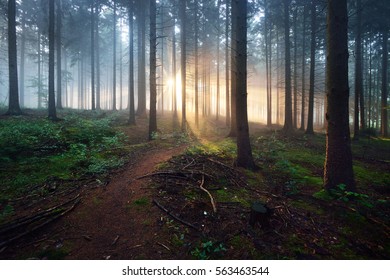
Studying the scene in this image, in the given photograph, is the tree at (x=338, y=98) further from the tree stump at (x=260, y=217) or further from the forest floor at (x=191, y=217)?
the tree stump at (x=260, y=217)

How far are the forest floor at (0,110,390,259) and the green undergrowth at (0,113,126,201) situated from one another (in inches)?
14.4

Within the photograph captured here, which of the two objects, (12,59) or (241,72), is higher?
(12,59)

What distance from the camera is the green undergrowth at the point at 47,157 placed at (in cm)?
632

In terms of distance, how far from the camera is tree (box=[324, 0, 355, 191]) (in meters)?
5.53

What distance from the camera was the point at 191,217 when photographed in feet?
Answer: 14.9

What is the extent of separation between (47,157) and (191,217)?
6.55m

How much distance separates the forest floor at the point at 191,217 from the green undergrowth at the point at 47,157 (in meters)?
0.37

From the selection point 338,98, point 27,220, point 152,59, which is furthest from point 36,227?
point 152,59

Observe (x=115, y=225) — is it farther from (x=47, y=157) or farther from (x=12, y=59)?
(x=12, y=59)

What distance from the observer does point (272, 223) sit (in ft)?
14.6

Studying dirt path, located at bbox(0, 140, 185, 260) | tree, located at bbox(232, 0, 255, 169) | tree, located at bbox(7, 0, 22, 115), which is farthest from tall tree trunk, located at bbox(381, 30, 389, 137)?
tree, located at bbox(7, 0, 22, 115)

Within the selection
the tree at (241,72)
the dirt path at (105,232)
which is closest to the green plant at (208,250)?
the dirt path at (105,232)

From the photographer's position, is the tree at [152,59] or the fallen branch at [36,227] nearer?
the fallen branch at [36,227]

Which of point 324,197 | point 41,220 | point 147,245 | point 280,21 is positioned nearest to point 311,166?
point 324,197
